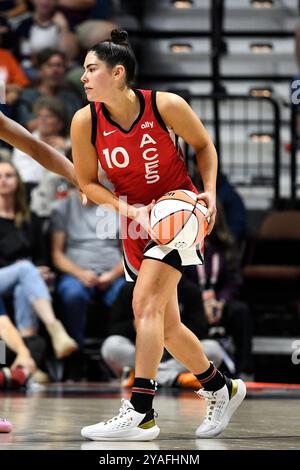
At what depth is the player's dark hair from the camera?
14.8 ft

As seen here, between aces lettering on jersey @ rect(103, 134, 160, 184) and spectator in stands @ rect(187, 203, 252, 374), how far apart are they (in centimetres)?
404

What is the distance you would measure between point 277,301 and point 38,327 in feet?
7.13

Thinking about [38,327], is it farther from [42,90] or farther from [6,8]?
[6,8]

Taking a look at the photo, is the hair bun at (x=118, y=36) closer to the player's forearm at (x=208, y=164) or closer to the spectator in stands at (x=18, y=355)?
the player's forearm at (x=208, y=164)

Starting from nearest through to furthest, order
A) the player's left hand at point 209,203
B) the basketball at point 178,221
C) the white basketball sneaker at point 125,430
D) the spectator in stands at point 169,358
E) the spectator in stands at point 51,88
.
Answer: the white basketball sneaker at point 125,430, the basketball at point 178,221, the player's left hand at point 209,203, the spectator in stands at point 169,358, the spectator in stands at point 51,88

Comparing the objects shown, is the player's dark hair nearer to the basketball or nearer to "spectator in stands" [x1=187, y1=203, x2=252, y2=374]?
the basketball

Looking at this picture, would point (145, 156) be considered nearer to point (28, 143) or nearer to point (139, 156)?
point (139, 156)

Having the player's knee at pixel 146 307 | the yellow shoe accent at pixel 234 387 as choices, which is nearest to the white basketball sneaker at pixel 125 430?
the player's knee at pixel 146 307

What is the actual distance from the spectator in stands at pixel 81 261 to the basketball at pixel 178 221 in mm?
3942

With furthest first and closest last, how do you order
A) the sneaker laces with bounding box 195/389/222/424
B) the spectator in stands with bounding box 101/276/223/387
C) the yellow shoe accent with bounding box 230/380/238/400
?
the spectator in stands with bounding box 101/276/223/387, the yellow shoe accent with bounding box 230/380/238/400, the sneaker laces with bounding box 195/389/222/424

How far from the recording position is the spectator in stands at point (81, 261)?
27.9 feet

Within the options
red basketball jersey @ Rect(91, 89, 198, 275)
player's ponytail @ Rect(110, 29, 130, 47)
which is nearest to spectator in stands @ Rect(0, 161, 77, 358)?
red basketball jersey @ Rect(91, 89, 198, 275)

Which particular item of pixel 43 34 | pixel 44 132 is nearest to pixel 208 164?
pixel 44 132

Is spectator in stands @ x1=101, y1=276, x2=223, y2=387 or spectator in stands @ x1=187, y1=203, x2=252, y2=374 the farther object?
spectator in stands @ x1=187, y1=203, x2=252, y2=374
